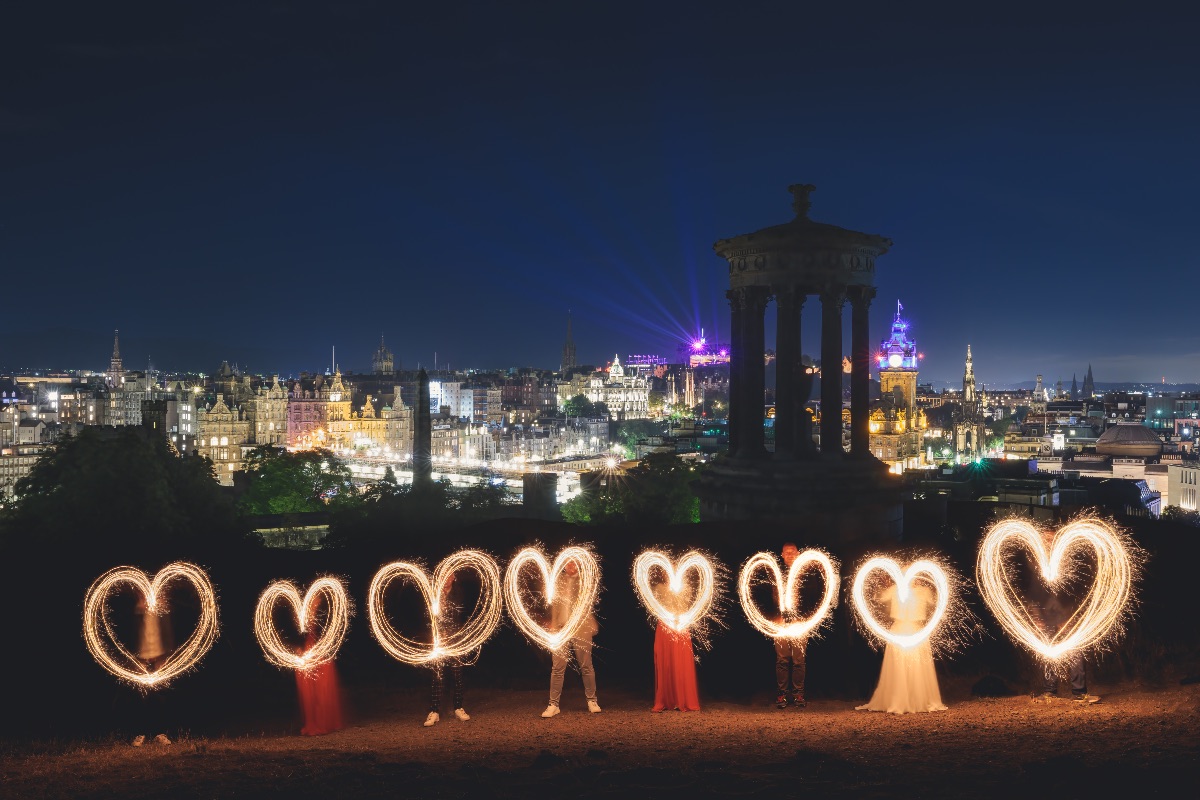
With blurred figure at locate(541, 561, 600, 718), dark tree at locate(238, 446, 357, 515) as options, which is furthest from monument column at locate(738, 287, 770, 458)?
dark tree at locate(238, 446, 357, 515)

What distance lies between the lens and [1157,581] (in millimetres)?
16750

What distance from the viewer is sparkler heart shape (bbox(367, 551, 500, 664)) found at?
12.9m

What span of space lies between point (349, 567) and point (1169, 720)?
12277mm

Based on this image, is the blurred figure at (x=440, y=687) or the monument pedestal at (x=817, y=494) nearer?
the blurred figure at (x=440, y=687)

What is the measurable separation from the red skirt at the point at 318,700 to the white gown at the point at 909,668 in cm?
727

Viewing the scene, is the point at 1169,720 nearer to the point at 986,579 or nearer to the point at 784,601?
the point at 986,579

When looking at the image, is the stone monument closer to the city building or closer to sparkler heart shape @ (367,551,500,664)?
sparkler heart shape @ (367,551,500,664)

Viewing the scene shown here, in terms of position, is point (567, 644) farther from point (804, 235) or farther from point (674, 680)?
point (804, 235)

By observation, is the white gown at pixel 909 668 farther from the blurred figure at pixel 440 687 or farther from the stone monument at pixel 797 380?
the stone monument at pixel 797 380

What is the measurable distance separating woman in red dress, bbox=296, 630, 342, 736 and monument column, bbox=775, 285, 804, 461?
1286cm

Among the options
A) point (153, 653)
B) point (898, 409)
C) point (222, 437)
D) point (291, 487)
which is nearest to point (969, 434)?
point (898, 409)

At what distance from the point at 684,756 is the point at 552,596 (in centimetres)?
298

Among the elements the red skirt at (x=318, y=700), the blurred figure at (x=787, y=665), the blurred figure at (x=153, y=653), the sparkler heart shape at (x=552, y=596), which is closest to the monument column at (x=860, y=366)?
the blurred figure at (x=787, y=665)

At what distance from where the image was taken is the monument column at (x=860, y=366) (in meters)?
23.2
